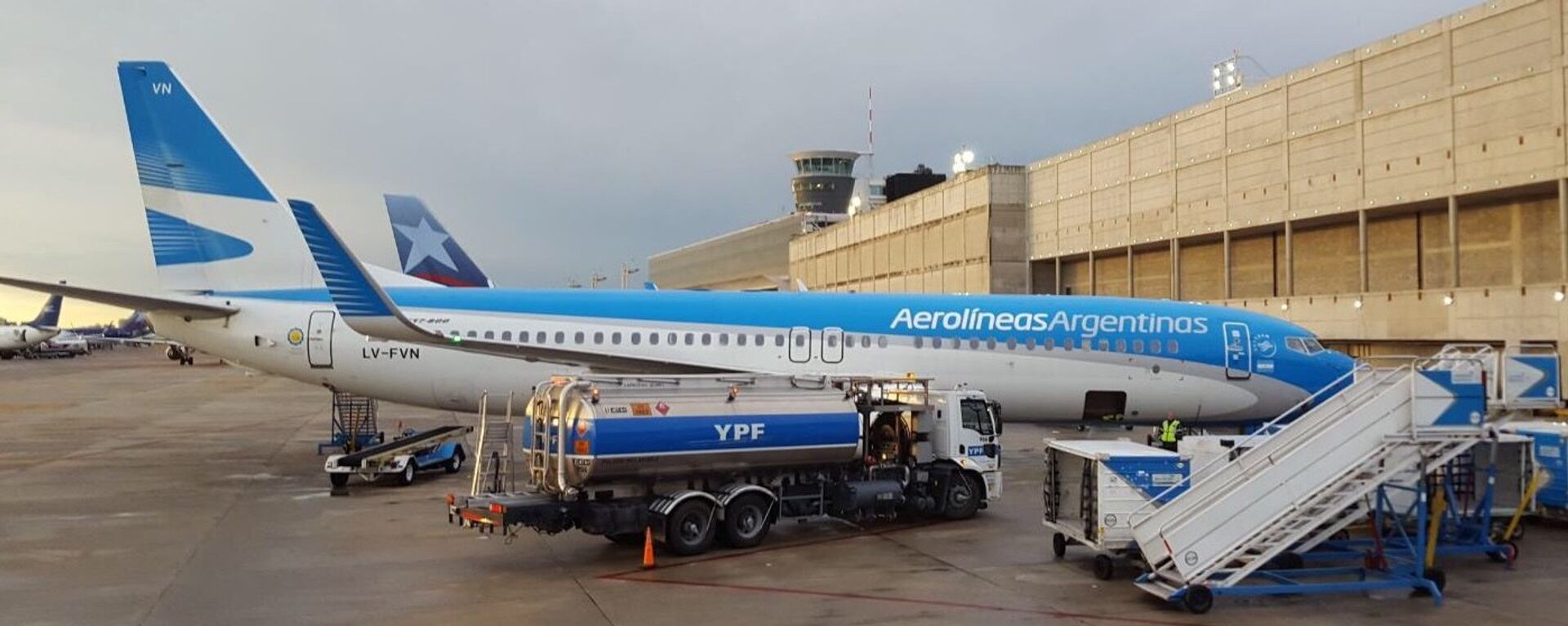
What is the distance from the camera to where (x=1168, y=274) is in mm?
42531

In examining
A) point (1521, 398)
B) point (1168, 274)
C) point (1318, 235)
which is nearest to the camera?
point (1521, 398)

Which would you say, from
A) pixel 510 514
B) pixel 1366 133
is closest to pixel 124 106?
pixel 510 514

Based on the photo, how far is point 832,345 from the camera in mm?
25266

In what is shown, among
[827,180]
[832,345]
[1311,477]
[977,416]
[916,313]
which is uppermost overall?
[827,180]

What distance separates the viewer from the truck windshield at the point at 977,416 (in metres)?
19.5

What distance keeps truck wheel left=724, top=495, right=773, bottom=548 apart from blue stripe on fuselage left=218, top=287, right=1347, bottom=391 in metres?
8.78

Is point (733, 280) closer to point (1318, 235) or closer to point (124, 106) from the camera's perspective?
point (1318, 235)

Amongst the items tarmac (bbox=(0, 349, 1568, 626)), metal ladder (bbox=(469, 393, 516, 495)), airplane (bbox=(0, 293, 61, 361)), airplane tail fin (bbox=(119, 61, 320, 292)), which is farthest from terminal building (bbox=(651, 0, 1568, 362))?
airplane (bbox=(0, 293, 61, 361))

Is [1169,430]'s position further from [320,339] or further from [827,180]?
[827,180]

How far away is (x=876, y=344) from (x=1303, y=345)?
9905 millimetres

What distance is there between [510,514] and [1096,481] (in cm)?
783

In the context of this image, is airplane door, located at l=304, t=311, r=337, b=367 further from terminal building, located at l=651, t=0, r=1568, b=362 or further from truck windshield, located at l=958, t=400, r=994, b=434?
terminal building, located at l=651, t=0, r=1568, b=362

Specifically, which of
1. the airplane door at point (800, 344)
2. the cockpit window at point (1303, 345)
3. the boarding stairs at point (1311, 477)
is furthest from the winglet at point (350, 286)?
the cockpit window at point (1303, 345)

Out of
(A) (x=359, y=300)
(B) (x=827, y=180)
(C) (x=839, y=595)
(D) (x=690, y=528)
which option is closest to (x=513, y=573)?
(D) (x=690, y=528)
